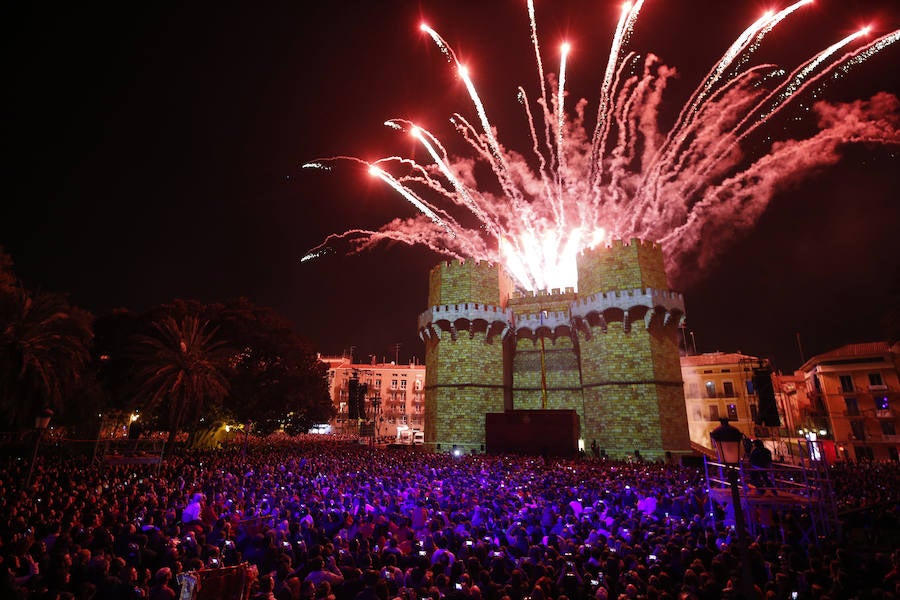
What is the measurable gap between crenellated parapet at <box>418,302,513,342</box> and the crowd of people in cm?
1582

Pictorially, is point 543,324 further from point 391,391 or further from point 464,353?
point 391,391

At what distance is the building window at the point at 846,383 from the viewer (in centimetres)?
4029

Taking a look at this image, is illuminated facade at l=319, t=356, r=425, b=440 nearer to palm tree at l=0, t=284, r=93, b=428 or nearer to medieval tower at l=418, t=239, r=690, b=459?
medieval tower at l=418, t=239, r=690, b=459

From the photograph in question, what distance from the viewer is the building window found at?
132 feet

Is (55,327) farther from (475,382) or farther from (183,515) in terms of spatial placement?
(475,382)

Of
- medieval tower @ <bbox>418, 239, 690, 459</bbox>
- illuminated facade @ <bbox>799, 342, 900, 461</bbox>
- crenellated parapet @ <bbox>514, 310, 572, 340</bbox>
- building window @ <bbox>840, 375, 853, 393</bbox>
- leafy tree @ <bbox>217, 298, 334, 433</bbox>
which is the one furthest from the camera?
building window @ <bbox>840, 375, 853, 393</bbox>

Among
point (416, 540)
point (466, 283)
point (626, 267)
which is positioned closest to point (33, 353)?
point (416, 540)

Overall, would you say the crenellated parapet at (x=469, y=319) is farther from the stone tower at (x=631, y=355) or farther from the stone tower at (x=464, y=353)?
the stone tower at (x=631, y=355)

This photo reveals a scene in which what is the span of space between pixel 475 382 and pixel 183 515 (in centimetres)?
2212

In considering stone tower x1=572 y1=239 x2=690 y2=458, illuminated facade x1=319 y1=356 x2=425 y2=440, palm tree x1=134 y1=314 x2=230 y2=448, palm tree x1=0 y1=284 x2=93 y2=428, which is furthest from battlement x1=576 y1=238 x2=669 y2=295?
illuminated facade x1=319 y1=356 x2=425 y2=440

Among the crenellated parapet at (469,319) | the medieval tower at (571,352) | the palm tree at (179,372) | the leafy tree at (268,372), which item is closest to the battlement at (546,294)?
the medieval tower at (571,352)

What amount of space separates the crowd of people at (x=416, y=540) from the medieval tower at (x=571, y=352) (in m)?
11.0

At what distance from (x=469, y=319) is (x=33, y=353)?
22799 mm

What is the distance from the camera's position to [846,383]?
40.6 metres
